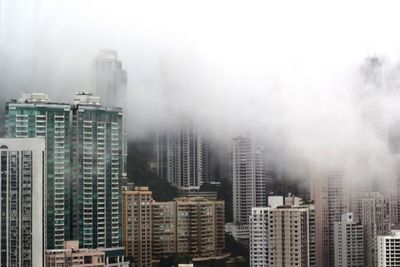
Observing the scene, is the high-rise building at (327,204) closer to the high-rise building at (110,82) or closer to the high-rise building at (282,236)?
the high-rise building at (282,236)

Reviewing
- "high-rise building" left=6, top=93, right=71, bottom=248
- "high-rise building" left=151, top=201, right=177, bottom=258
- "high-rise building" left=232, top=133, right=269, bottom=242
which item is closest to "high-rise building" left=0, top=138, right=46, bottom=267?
"high-rise building" left=6, top=93, right=71, bottom=248

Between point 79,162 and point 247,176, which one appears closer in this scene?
point 79,162

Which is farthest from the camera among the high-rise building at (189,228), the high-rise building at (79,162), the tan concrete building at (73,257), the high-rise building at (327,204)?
the high-rise building at (327,204)

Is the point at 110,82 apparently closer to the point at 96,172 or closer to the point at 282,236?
the point at 96,172

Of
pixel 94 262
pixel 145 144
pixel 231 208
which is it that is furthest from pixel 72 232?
pixel 231 208

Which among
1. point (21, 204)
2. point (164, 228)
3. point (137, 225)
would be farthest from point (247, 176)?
point (21, 204)

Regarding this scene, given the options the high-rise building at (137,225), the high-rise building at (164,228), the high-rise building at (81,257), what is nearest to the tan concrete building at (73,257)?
the high-rise building at (81,257)

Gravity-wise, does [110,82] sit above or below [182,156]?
above

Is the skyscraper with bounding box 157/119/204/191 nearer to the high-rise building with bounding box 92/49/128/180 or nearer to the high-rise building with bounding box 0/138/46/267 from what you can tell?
the high-rise building with bounding box 92/49/128/180
